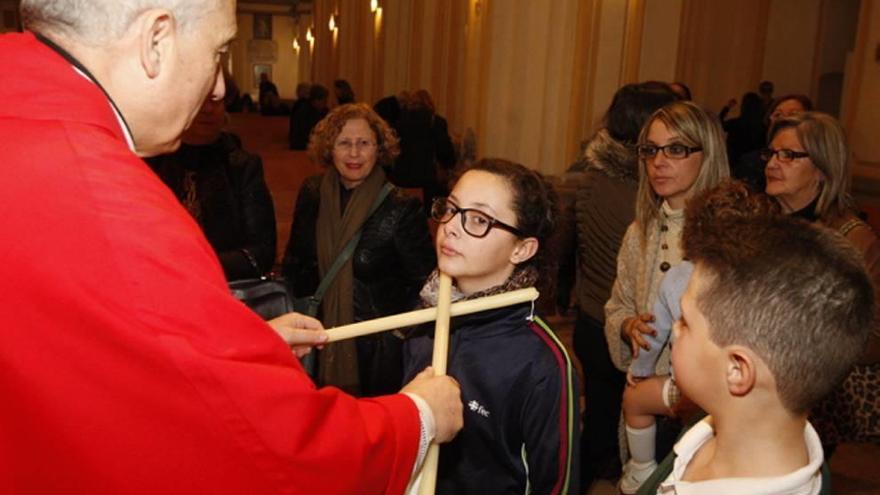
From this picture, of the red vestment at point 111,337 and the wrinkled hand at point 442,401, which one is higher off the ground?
the red vestment at point 111,337

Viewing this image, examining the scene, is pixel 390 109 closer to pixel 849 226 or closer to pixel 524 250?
pixel 849 226

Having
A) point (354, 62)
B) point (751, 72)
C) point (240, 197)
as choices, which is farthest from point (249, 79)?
point (240, 197)

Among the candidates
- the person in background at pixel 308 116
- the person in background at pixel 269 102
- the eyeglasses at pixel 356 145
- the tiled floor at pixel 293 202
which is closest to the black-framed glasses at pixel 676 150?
the eyeglasses at pixel 356 145

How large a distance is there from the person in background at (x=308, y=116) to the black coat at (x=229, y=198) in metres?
8.26

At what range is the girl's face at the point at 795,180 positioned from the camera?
2977mm

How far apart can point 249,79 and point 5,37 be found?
41.7 m

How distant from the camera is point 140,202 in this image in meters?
1.23

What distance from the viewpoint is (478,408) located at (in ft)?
6.36

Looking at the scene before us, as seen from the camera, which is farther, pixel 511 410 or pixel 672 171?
pixel 672 171

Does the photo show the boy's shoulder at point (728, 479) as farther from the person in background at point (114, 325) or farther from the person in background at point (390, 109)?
the person in background at point (390, 109)

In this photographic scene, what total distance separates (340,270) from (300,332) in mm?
1671

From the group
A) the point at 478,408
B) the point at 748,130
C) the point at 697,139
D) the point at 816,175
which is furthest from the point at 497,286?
the point at 748,130

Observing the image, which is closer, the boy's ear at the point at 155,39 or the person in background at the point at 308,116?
the boy's ear at the point at 155,39

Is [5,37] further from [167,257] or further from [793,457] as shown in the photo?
[793,457]
